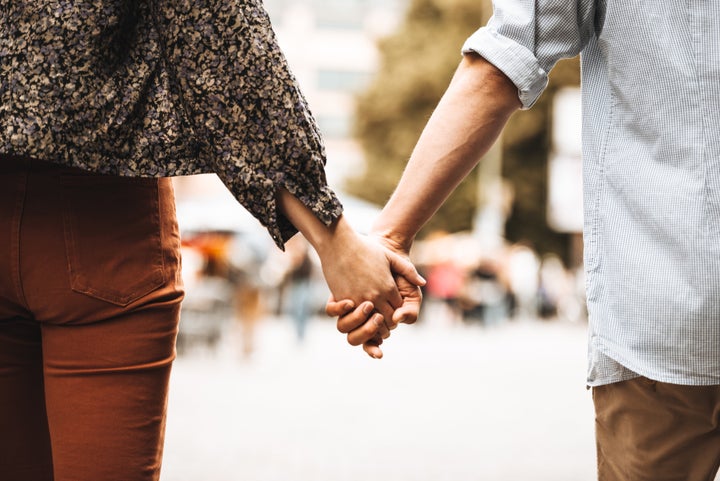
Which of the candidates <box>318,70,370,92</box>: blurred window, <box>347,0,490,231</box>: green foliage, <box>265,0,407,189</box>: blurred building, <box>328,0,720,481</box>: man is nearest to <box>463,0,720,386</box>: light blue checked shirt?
<box>328,0,720,481</box>: man

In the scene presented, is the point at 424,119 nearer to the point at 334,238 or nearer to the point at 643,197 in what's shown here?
the point at 334,238

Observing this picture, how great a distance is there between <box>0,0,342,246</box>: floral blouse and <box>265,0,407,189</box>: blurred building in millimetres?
58315

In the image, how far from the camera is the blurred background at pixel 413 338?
6.50 metres

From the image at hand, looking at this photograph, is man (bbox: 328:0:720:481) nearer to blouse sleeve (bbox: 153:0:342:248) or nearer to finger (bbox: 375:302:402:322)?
blouse sleeve (bbox: 153:0:342:248)

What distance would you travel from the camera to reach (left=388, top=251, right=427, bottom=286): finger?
2410mm

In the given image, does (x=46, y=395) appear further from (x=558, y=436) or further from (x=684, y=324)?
Result: (x=558, y=436)

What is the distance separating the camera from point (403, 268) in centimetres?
245

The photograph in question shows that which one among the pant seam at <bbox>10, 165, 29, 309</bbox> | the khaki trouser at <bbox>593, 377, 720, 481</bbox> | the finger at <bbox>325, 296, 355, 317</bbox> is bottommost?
the khaki trouser at <bbox>593, 377, 720, 481</bbox>

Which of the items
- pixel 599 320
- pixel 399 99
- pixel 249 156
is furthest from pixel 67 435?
pixel 399 99

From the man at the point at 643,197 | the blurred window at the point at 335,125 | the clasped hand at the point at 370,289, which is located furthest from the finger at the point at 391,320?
the blurred window at the point at 335,125

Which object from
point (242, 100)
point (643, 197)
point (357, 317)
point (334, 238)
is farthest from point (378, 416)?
point (643, 197)

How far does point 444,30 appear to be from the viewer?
37.1 metres

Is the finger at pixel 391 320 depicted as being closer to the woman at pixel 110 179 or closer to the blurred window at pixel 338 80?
the woman at pixel 110 179

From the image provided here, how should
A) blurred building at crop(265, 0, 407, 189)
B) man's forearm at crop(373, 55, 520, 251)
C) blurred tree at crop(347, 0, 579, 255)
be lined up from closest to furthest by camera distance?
1. man's forearm at crop(373, 55, 520, 251)
2. blurred tree at crop(347, 0, 579, 255)
3. blurred building at crop(265, 0, 407, 189)
